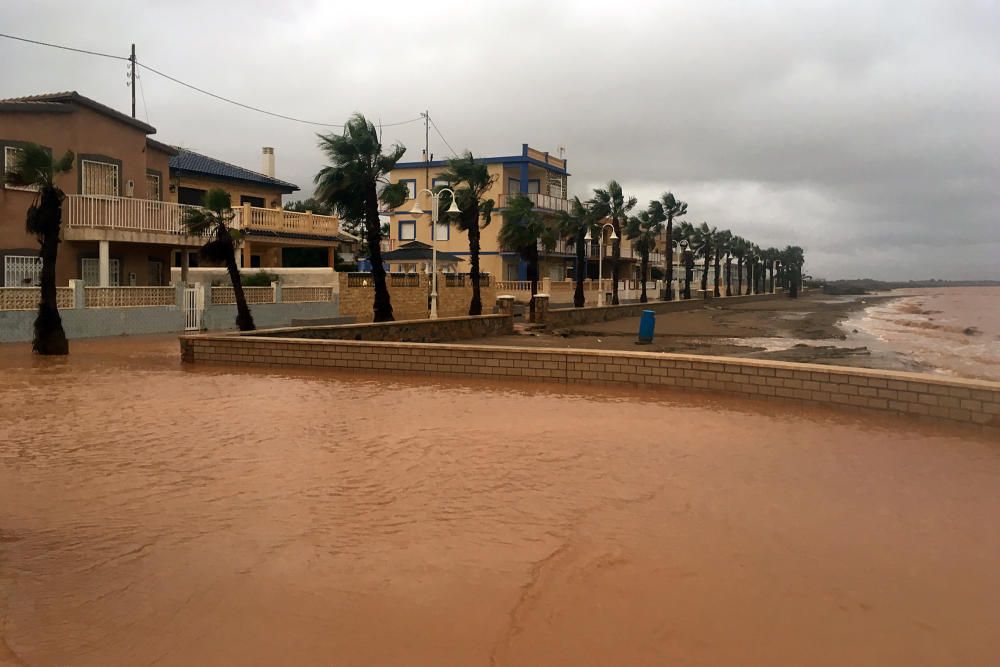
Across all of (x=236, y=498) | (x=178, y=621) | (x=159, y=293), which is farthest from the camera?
(x=159, y=293)

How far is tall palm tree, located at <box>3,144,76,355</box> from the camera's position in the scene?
16531mm

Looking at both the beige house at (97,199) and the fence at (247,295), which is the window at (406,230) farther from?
the fence at (247,295)

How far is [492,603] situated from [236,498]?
276cm

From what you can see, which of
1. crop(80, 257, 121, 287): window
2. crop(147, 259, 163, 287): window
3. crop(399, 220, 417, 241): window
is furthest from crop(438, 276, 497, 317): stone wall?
crop(399, 220, 417, 241): window

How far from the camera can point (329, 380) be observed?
13.1 metres

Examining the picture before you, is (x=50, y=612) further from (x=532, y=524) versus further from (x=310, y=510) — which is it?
(x=532, y=524)

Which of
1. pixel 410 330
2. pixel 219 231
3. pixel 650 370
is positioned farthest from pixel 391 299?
pixel 650 370

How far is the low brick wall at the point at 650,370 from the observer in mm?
9055

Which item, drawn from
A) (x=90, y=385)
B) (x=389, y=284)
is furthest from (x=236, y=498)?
(x=389, y=284)

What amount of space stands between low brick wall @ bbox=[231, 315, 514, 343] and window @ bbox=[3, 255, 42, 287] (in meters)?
9.97

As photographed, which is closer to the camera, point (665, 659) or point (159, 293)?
point (665, 659)

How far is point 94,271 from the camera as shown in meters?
24.5

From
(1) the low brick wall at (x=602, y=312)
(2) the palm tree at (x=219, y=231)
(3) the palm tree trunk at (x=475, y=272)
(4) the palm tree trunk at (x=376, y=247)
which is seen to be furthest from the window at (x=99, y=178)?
(1) the low brick wall at (x=602, y=312)

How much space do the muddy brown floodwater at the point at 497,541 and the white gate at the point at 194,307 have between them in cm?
1531
